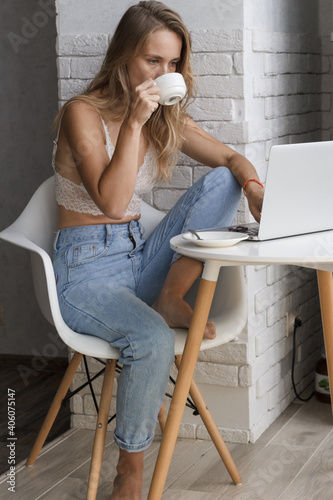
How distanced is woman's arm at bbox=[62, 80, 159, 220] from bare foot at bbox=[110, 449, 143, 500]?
54 cm

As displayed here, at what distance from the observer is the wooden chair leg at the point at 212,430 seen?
73.7 inches

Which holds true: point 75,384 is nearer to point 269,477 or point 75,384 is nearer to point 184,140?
point 269,477

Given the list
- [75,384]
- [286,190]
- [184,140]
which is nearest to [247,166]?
[184,140]

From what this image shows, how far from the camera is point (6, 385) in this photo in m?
2.70

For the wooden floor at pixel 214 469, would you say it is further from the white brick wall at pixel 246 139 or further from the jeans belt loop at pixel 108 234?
the jeans belt loop at pixel 108 234

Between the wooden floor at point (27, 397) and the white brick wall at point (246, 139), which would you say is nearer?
the white brick wall at point (246, 139)

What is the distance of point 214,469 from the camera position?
200 cm

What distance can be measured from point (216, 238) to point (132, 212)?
42 centimetres

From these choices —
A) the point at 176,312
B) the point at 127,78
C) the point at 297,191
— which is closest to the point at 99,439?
the point at 176,312

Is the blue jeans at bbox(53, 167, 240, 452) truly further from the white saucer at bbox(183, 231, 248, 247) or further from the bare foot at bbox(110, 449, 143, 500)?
the white saucer at bbox(183, 231, 248, 247)

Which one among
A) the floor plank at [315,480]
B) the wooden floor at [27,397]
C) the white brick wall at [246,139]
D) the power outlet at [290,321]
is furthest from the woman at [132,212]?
the power outlet at [290,321]

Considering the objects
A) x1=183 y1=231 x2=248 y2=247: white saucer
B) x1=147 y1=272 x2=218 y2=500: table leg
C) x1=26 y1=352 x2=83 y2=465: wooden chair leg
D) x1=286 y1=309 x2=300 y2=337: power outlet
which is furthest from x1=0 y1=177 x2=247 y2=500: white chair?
x1=286 y1=309 x2=300 y2=337: power outlet

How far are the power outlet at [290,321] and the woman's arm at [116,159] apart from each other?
924 mm

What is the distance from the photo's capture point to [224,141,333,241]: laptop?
1.50 meters
